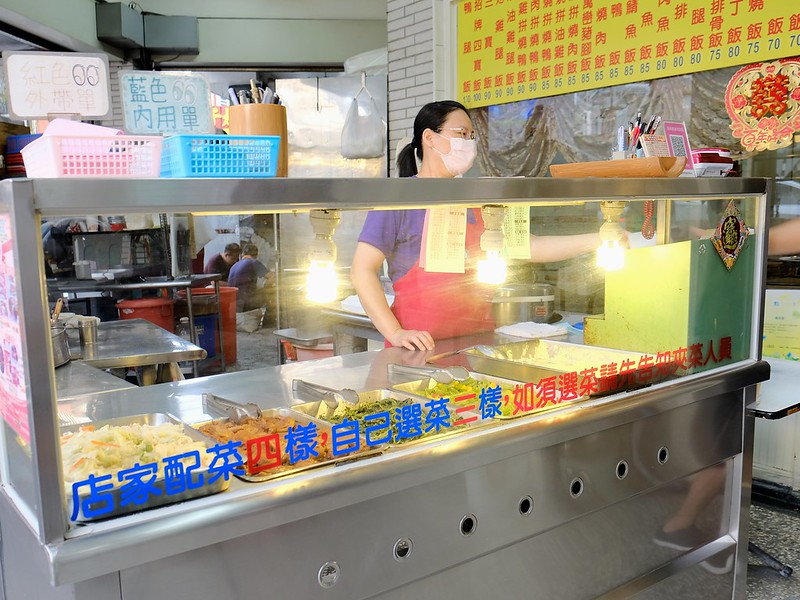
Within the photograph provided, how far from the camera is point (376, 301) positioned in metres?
2.43

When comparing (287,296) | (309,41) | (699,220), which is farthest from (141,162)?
(309,41)

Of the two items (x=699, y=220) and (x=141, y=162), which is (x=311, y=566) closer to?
(x=141, y=162)

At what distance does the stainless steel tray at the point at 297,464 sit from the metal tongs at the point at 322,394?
0.13 m

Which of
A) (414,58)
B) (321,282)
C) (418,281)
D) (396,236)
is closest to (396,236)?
(396,236)

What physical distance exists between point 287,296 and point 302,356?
323 mm

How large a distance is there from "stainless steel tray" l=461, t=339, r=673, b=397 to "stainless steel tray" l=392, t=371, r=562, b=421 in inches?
2.4

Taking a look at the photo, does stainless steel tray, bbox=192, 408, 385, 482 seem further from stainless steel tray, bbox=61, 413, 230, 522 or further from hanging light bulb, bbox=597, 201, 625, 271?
hanging light bulb, bbox=597, 201, 625, 271

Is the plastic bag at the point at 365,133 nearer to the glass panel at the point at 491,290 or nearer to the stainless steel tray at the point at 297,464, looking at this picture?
the glass panel at the point at 491,290

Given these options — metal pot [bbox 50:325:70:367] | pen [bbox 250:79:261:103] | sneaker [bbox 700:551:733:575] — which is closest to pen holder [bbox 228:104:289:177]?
pen [bbox 250:79:261:103]

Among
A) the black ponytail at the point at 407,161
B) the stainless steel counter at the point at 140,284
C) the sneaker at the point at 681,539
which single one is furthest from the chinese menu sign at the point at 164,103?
the sneaker at the point at 681,539

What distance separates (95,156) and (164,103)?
335 millimetres

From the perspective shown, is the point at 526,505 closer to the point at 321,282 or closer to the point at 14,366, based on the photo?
the point at 321,282

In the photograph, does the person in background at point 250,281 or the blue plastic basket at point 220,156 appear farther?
the person in background at point 250,281

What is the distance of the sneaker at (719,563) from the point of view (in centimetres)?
255
